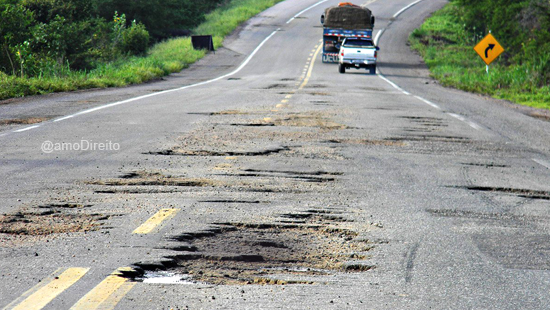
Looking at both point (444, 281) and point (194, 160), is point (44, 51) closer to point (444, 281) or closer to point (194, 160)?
point (194, 160)

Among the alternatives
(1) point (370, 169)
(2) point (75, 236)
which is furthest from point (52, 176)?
(1) point (370, 169)

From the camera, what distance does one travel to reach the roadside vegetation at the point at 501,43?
24719 mm

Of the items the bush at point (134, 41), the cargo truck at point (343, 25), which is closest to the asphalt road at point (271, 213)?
the cargo truck at point (343, 25)

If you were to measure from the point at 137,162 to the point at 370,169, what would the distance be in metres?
2.66

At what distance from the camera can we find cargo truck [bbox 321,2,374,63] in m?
41.3

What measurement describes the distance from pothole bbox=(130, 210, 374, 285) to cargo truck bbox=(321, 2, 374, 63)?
36.9 meters

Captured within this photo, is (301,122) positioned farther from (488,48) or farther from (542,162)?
(488,48)

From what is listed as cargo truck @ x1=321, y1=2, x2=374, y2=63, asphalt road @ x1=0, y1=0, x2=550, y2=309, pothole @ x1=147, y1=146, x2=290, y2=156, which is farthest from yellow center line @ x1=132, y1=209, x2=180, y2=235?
cargo truck @ x1=321, y1=2, x2=374, y2=63

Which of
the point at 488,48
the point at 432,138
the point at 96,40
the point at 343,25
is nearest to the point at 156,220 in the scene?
the point at 432,138

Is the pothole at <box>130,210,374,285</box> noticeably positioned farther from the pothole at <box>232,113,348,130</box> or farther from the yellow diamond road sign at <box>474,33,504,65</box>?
the yellow diamond road sign at <box>474,33,504,65</box>

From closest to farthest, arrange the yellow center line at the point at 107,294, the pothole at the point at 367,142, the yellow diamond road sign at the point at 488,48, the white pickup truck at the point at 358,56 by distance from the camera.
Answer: the yellow center line at the point at 107,294, the pothole at the point at 367,142, the yellow diamond road sign at the point at 488,48, the white pickup truck at the point at 358,56

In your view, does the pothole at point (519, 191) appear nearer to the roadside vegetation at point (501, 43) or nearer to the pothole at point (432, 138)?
the pothole at point (432, 138)

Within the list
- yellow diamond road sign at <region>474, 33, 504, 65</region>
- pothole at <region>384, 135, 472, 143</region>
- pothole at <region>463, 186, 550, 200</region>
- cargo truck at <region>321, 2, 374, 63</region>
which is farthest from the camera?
cargo truck at <region>321, 2, 374, 63</region>

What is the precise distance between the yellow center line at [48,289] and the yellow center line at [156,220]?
0.90 meters
